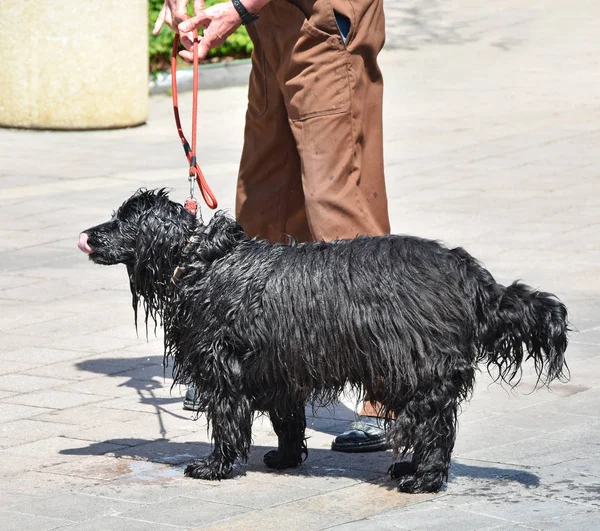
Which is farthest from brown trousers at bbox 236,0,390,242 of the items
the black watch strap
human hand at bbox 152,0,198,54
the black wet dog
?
the black wet dog

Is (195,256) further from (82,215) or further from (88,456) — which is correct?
(82,215)

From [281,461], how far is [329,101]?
4.67 ft

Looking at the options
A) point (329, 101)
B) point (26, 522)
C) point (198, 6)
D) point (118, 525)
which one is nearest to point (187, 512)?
point (118, 525)

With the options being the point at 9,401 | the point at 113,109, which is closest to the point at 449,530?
the point at 9,401

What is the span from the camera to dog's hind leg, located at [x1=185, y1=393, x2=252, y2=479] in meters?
4.66

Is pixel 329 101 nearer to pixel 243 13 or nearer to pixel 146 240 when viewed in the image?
pixel 243 13

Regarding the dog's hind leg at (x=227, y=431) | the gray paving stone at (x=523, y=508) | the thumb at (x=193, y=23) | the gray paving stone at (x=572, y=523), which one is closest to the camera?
the gray paving stone at (x=572, y=523)

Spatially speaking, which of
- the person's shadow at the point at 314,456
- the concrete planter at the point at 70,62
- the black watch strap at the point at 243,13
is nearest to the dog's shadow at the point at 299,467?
the person's shadow at the point at 314,456

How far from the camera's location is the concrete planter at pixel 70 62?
12.8 m

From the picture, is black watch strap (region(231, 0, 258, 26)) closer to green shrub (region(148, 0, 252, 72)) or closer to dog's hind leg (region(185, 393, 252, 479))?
dog's hind leg (region(185, 393, 252, 479))

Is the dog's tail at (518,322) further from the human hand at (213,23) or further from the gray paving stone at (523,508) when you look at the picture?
the human hand at (213,23)

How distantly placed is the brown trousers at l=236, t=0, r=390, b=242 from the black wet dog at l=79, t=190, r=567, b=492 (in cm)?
55

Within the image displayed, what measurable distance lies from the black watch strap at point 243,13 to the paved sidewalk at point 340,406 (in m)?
1.67

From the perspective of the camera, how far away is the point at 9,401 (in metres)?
5.73
